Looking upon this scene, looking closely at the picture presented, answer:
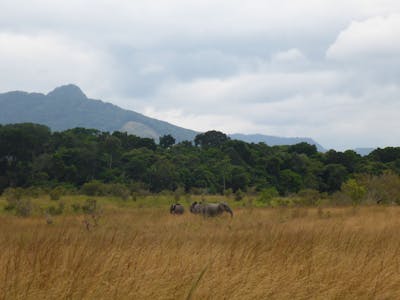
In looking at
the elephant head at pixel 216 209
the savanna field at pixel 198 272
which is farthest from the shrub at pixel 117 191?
the savanna field at pixel 198 272

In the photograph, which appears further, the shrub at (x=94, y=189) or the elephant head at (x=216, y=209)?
the shrub at (x=94, y=189)

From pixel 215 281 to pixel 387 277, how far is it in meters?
1.79

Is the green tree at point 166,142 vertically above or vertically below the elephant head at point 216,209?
above

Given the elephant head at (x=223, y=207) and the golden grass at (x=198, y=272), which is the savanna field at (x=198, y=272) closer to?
the golden grass at (x=198, y=272)

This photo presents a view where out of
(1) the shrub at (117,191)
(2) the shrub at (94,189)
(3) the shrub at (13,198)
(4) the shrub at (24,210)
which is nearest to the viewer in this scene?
(4) the shrub at (24,210)

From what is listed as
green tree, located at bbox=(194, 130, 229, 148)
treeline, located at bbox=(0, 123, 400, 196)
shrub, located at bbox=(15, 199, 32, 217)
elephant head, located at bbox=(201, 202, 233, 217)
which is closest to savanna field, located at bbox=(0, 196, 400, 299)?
elephant head, located at bbox=(201, 202, 233, 217)

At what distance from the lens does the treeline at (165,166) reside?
140 feet

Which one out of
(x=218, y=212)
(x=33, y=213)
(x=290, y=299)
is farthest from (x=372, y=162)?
(x=290, y=299)

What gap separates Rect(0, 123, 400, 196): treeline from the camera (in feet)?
140

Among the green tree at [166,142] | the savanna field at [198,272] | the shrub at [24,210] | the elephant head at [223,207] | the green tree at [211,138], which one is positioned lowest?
the shrub at [24,210]

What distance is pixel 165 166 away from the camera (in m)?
42.6

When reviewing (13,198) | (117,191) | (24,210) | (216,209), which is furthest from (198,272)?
(117,191)

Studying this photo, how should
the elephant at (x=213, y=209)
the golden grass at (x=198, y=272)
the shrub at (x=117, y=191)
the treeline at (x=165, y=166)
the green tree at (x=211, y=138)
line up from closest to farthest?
the golden grass at (x=198, y=272) → the elephant at (x=213, y=209) → the shrub at (x=117, y=191) → the treeline at (x=165, y=166) → the green tree at (x=211, y=138)

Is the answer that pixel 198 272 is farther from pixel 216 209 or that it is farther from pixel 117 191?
pixel 117 191
